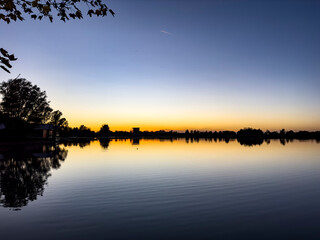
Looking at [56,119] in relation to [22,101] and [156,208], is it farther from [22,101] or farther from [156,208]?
[156,208]

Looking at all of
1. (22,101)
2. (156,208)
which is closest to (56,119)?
(22,101)

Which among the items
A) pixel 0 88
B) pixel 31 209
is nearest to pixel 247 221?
pixel 31 209

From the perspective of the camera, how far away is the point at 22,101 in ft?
286

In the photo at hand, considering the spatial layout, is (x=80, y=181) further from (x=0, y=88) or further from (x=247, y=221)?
(x=0, y=88)

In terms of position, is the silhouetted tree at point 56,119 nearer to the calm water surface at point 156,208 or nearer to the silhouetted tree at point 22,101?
the silhouetted tree at point 22,101

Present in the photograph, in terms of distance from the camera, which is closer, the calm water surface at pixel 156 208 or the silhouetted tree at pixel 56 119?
the calm water surface at pixel 156 208

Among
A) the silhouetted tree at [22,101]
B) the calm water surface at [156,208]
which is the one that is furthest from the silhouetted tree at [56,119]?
the calm water surface at [156,208]

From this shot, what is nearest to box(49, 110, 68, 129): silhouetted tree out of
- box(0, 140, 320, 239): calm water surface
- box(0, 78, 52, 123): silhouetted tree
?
box(0, 78, 52, 123): silhouetted tree

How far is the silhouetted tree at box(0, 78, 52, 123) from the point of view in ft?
270

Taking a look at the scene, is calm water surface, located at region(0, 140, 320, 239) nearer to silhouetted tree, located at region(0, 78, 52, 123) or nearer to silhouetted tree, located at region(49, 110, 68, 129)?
silhouetted tree, located at region(0, 78, 52, 123)

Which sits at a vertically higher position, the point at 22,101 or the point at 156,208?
the point at 22,101

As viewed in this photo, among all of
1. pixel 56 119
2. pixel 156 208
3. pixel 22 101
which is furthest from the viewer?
pixel 56 119

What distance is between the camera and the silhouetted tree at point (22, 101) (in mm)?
82250

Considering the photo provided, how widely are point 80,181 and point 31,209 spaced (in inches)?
385
